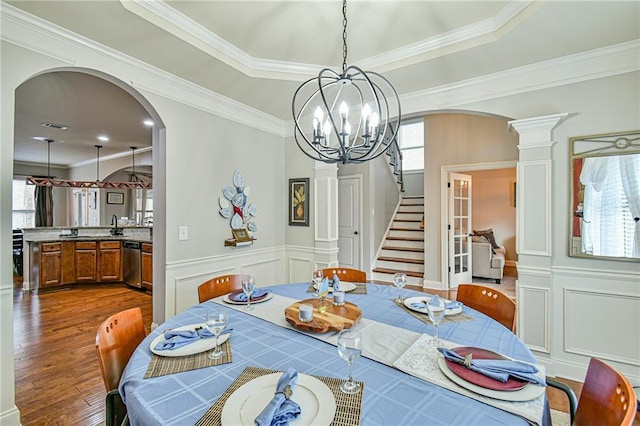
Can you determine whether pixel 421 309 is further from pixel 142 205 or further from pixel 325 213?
pixel 142 205

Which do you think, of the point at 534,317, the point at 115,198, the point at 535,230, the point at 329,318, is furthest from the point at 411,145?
the point at 115,198

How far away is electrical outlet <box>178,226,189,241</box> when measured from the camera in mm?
2848

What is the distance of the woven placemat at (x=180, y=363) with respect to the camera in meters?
1.10

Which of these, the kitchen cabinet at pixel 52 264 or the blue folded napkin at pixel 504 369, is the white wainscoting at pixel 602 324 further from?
the kitchen cabinet at pixel 52 264

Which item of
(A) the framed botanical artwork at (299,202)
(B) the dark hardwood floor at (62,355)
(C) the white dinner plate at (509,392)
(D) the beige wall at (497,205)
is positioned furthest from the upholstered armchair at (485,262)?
(C) the white dinner plate at (509,392)

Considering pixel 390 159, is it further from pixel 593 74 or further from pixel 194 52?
pixel 194 52

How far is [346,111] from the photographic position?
66.0 inches

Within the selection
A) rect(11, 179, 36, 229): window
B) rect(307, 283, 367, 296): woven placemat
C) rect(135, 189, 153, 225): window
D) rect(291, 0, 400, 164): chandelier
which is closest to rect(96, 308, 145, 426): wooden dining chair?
rect(307, 283, 367, 296): woven placemat

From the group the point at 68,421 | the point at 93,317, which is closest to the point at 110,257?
the point at 93,317

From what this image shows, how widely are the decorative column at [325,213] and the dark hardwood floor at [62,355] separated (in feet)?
7.32

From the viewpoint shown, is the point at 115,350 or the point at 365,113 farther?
the point at 365,113

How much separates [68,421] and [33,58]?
2.34 m

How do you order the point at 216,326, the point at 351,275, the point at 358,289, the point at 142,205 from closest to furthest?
1. the point at 216,326
2. the point at 358,289
3. the point at 351,275
4. the point at 142,205

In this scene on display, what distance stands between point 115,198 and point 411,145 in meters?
8.63
